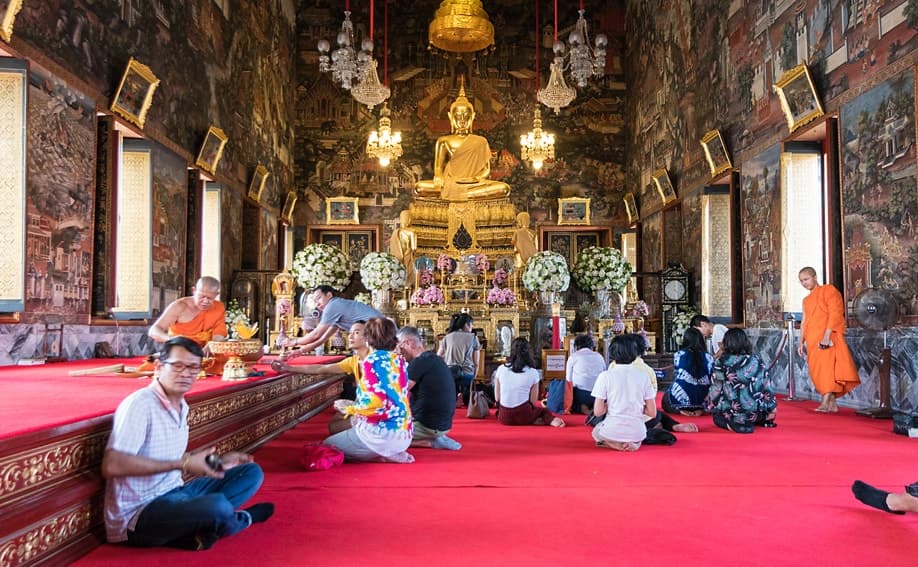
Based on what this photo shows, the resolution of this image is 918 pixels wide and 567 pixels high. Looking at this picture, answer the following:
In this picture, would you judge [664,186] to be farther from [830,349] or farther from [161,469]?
[161,469]

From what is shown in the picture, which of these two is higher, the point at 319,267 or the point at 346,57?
the point at 346,57

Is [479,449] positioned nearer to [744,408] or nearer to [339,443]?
[339,443]

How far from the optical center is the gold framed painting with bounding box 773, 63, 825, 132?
29.0ft

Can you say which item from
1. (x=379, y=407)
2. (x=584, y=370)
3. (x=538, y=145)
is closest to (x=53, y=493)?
(x=379, y=407)

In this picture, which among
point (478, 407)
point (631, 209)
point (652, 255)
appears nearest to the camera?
point (478, 407)

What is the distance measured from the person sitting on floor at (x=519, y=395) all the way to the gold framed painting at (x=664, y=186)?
8517 millimetres

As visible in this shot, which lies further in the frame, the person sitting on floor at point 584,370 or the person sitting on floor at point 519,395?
the person sitting on floor at point 584,370

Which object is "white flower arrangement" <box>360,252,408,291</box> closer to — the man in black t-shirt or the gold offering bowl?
the gold offering bowl

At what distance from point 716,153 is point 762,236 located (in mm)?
1962

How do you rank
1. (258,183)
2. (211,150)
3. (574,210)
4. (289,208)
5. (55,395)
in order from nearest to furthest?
(55,395)
(211,150)
(258,183)
(289,208)
(574,210)

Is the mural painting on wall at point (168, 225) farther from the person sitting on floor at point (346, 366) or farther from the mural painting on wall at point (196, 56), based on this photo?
the person sitting on floor at point (346, 366)

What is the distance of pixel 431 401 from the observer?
17.6 feet

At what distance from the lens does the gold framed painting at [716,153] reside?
454 inches

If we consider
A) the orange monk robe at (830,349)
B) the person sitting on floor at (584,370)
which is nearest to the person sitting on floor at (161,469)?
the person sitting on floor at (584,370)
